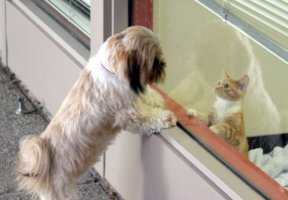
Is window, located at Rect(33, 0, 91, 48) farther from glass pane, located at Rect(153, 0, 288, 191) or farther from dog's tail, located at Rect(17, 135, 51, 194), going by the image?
dog's tail, located at Rect(17, 135, 51, 194)

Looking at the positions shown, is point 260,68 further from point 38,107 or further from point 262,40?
point 38,107

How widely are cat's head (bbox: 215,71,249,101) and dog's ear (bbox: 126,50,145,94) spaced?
0.46 metres

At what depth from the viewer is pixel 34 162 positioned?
3570 mm

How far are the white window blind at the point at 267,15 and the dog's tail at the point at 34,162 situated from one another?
124cm

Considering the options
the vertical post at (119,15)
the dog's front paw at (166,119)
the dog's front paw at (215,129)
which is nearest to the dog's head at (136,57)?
the dog's front paw at (166,119)

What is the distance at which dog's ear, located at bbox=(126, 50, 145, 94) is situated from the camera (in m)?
3.35

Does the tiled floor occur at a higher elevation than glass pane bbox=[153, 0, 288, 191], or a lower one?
lower

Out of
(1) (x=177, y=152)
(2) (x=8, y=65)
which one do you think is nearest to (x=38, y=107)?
(2) (x=8, y=65)

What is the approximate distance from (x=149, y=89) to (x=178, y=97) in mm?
194

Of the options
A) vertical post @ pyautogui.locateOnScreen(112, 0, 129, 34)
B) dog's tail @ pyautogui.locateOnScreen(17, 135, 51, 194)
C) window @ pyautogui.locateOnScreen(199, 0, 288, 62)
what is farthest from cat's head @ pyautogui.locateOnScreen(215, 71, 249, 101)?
dog's tail @ pyautogui.locateOnScreen(17, 135, 51, 194)

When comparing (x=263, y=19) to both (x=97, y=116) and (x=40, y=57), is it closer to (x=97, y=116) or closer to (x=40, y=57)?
(x=97, y=116)

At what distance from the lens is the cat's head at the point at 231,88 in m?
3.49

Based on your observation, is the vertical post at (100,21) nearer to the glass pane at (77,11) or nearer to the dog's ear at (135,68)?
the glass pane at (77,11)

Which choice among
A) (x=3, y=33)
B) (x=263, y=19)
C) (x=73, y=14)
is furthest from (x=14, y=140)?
(x=263, y=19)
